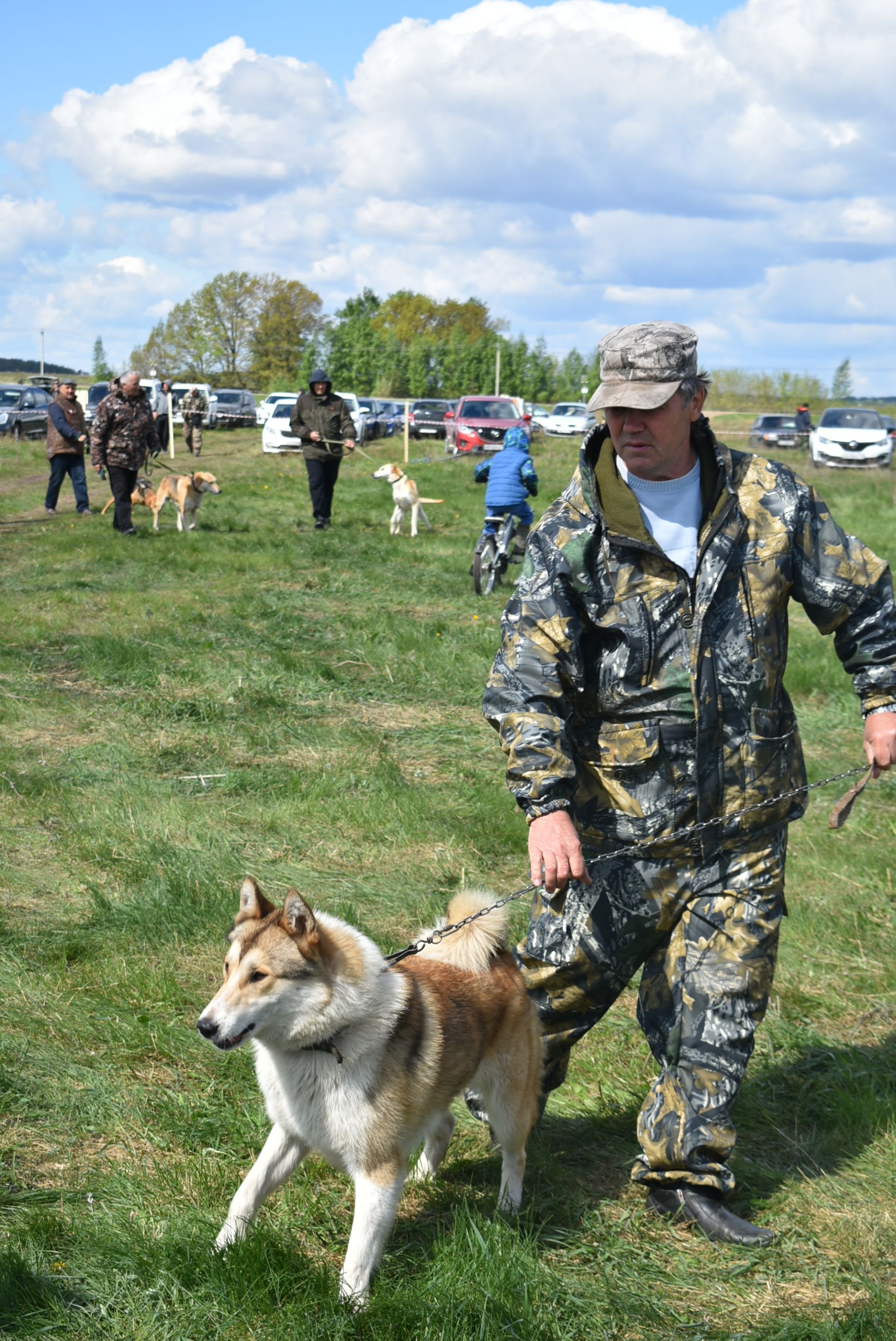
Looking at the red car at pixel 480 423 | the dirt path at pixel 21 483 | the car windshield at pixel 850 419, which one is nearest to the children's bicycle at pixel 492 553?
the dirt path at pixel 21 483

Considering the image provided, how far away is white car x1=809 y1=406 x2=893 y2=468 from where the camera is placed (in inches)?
1183

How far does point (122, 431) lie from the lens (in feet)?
52.4

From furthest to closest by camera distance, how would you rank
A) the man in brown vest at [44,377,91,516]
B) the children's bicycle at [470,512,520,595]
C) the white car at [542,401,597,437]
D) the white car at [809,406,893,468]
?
the white car at [542,401,597,437] → the white car at [809,406,893,468] → the man in brown vest at [44,377,91,516] → the children's bicycle at [470,512,520,595]

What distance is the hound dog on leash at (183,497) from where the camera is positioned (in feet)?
57.3

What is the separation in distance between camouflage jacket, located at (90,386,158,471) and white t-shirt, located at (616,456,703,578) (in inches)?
538

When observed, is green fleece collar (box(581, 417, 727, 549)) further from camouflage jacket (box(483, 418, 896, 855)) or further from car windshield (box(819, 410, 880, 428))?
car windshield (box(819, 410, 880, 428))

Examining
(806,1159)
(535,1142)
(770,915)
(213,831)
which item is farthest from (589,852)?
(213,831)

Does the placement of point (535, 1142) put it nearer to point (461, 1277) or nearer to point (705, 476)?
point (461, 1277)

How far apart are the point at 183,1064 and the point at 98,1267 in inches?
42.4

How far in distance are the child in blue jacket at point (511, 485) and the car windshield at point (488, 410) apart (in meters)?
19.6

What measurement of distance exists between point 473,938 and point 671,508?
129cm

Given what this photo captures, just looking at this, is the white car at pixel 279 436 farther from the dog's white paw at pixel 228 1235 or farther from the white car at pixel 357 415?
the dog's white paw at pixel 228 1235

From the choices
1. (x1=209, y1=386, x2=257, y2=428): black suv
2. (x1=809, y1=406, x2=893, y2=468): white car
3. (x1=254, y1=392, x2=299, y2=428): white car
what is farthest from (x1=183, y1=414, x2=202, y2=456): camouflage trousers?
(x1=809, y1=406, x2=893, y2=468): white car

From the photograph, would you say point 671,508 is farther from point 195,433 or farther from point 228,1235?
point 195,433
